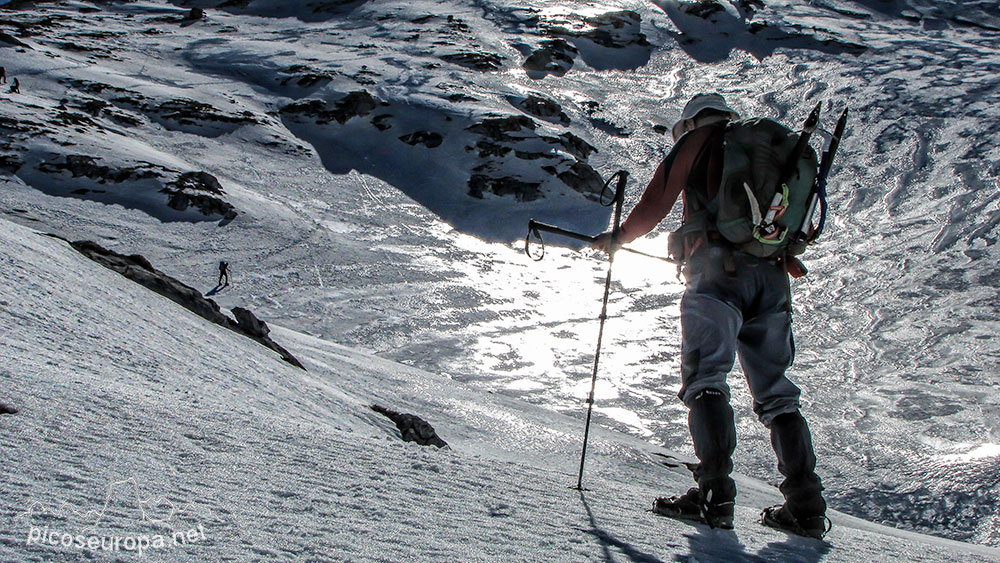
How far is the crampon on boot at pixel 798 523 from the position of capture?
338 cm

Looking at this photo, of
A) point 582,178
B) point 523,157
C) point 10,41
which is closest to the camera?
point 582,178

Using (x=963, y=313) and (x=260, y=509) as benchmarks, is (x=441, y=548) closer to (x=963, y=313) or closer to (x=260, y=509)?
(x=260, y=509)

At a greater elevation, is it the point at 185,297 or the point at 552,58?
the point at 552,58

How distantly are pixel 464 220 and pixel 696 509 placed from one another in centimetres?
3272

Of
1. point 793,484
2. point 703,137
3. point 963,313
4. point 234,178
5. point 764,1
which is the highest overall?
point 764,1

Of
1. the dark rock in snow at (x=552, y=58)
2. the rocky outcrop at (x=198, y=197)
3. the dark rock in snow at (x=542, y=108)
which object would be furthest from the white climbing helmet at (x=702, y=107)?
the dark rock in snow at (x=552, y=58)

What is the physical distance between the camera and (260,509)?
7.98ft

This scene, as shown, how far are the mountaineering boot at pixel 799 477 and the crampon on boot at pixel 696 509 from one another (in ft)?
1.29

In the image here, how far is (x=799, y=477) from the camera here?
3377mm

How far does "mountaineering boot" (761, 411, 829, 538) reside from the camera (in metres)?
3.38

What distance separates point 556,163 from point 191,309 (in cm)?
3312

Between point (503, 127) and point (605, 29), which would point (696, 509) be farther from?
point (605, 29)

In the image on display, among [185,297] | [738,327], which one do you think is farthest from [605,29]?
[738,327]

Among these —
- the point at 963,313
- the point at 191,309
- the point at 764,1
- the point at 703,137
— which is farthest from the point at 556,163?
the point at 764,1
